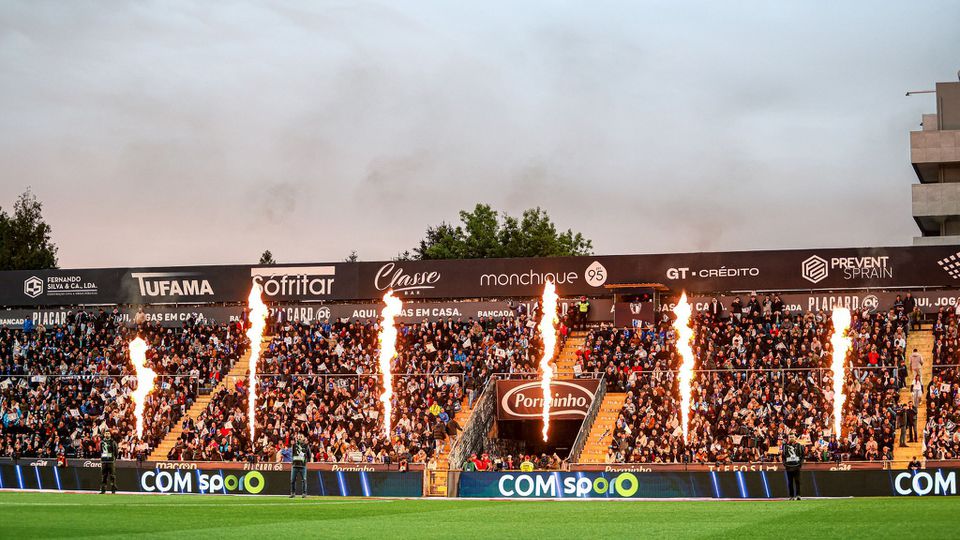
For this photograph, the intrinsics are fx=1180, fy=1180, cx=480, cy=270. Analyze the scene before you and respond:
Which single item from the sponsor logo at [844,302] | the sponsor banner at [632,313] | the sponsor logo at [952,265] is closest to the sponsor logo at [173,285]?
the sponsor banner at [632,313]

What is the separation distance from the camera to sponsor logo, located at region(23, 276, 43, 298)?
60.4 metres

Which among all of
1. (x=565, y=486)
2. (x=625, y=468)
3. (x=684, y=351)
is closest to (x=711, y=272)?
(x=684, y=351)

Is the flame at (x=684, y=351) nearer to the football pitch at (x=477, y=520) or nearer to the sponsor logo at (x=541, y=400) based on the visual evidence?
the sponsor logo at (x=541, y=400)

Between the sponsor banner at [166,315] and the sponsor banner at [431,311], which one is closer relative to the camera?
the sponsor banner at [431,311]

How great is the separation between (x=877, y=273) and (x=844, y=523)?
32.3 m

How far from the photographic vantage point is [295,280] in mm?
57344

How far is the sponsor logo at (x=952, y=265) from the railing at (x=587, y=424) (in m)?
15.5

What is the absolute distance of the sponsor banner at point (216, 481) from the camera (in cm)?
3734

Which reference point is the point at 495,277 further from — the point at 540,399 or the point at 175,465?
the point at 175,465

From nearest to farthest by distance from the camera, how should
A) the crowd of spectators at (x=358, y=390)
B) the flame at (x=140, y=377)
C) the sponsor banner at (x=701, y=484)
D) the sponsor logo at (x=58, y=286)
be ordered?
the sponsor banner at (x=701, y=484), the crowd of spectators at (x=358, y=390), the flame at (x=140, y=377), the sponsor logo at (x=58, y=286)

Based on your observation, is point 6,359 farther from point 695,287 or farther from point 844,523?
point 844,523

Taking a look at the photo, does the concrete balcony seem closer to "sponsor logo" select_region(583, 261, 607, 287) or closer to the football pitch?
"sponsor logo" select_region(583, 261, 607, 287)

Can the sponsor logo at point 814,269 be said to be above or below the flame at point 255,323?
above

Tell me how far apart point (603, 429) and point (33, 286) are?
1266 inches
